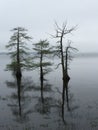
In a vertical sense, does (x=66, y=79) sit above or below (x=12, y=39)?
below

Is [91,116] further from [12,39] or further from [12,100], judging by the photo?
[12,39]

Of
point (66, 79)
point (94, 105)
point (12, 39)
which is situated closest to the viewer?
point (94, 105)

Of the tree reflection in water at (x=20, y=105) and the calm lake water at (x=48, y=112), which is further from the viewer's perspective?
the tree reflection in water at (x=20, y=105)

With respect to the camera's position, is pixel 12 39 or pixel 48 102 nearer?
pixel 48 102

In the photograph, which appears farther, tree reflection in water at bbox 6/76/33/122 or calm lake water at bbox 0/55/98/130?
tree reflection in water at bbox 6/76/33/122

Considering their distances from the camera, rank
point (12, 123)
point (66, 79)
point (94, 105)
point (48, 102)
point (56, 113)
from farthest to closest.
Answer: point (66, 79) < point (48, 102) < point (94, 105) < point (56, 113) < point (12, 123)

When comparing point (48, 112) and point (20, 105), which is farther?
point (20, 105)

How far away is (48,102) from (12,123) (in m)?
8.36

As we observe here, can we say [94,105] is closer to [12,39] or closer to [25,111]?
[25,111]

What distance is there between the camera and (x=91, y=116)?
69.7ft

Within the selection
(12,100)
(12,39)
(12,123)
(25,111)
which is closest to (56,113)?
(25,111)

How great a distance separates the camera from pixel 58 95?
32.3m

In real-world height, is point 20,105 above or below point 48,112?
below

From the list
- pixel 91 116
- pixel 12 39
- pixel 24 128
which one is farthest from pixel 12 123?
pixel 12 39
